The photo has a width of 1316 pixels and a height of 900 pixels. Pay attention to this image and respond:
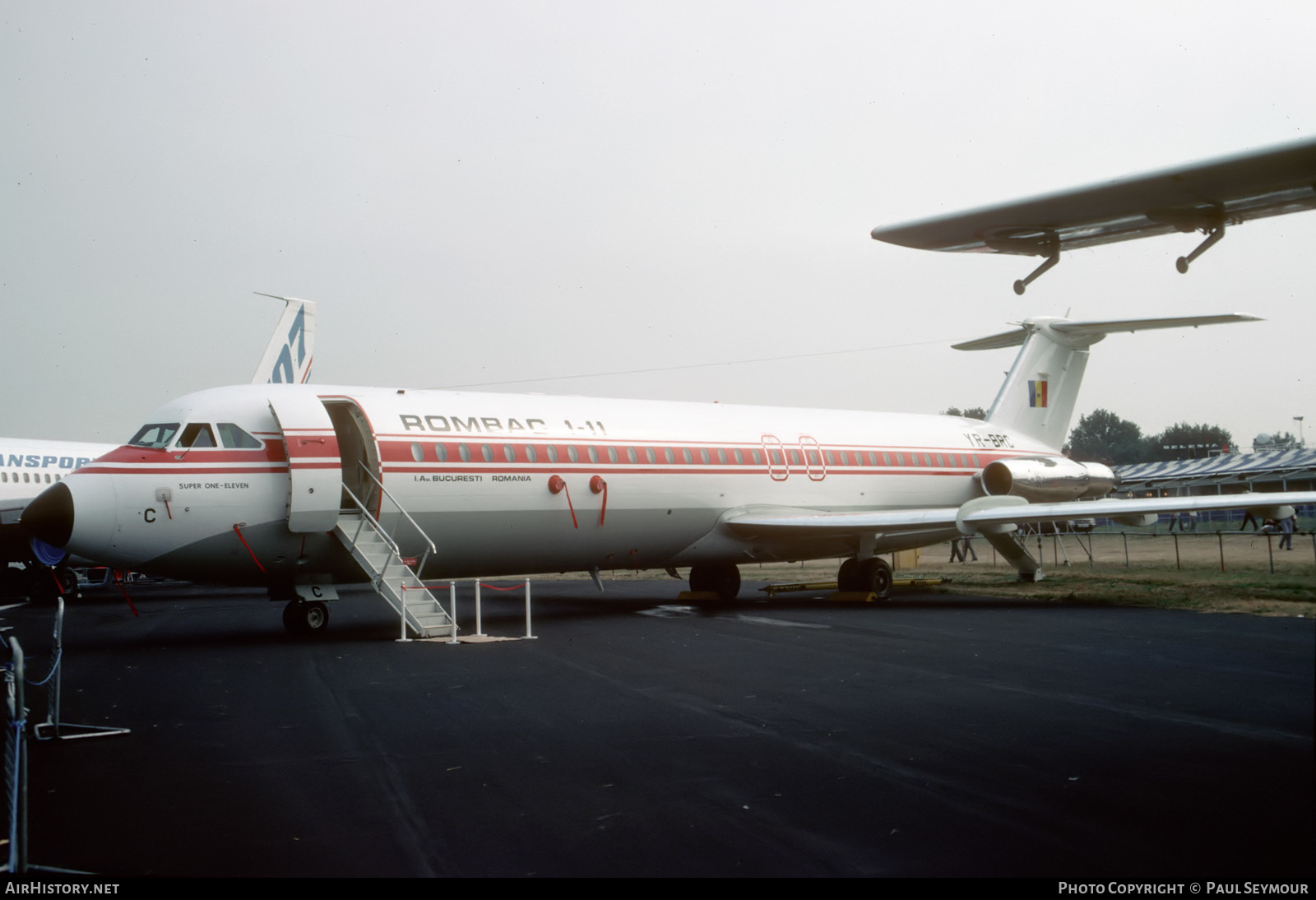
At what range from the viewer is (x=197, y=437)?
14.4 m

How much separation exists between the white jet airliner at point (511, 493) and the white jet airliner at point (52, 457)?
29.7 ft

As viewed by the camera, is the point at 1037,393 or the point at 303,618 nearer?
the point at 303,618

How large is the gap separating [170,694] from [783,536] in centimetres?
1199

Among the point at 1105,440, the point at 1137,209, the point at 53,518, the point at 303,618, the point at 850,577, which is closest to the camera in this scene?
the point at 1137,209

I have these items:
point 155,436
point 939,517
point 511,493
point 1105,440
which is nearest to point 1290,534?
point 511,493

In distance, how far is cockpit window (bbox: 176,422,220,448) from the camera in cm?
1429

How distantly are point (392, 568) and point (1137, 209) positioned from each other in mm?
12134

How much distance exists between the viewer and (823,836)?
523 cm

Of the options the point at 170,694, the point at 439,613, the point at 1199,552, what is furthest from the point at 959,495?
the point at 170,694

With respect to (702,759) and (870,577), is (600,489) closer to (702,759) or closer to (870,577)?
(870,577)

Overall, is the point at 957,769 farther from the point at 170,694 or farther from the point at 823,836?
the point at 170,694

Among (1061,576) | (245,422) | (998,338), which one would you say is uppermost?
(998,338)

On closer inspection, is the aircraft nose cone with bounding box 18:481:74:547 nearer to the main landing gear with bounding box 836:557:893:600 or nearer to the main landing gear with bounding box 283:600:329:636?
the main landing gear with bounding box 283:600:329:636

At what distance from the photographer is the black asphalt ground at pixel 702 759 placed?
4930mm
